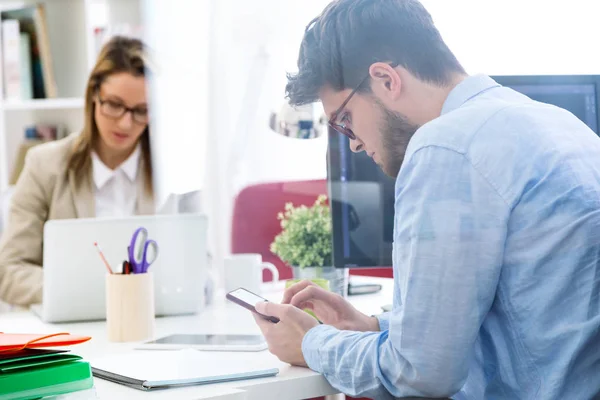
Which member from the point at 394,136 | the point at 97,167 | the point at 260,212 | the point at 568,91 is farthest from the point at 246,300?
the point at 97,167

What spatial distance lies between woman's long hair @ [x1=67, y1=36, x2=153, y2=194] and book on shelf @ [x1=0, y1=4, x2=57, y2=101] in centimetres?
47

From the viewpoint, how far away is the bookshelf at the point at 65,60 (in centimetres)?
316

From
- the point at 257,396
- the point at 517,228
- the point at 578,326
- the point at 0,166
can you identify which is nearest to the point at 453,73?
the point at 517,228

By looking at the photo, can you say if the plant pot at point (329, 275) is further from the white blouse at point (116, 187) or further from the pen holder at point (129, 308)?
the white blouse at point (116, 187)

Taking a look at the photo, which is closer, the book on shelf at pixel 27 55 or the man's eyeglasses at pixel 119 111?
the man's eyeglasses at pixel 119 111

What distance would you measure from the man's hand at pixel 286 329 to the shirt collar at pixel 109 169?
5.37 feet

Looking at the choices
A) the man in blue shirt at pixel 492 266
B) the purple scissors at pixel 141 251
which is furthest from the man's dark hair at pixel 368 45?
the purple scissors at pixel 141 251

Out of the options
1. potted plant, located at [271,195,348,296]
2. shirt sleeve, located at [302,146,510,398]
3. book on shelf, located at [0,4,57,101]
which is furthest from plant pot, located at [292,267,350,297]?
book on shelf, located at [0,4,57,101]

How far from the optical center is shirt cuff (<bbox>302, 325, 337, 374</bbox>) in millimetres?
1096

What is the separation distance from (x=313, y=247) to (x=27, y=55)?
6.54ft

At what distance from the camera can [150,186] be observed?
9.38 ft

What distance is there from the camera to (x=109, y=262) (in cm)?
157

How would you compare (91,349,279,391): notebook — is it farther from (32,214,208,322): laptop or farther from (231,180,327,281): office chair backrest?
(231,180,327,281): office chair backrest

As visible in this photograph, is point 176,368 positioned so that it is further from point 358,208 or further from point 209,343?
point 358,208
